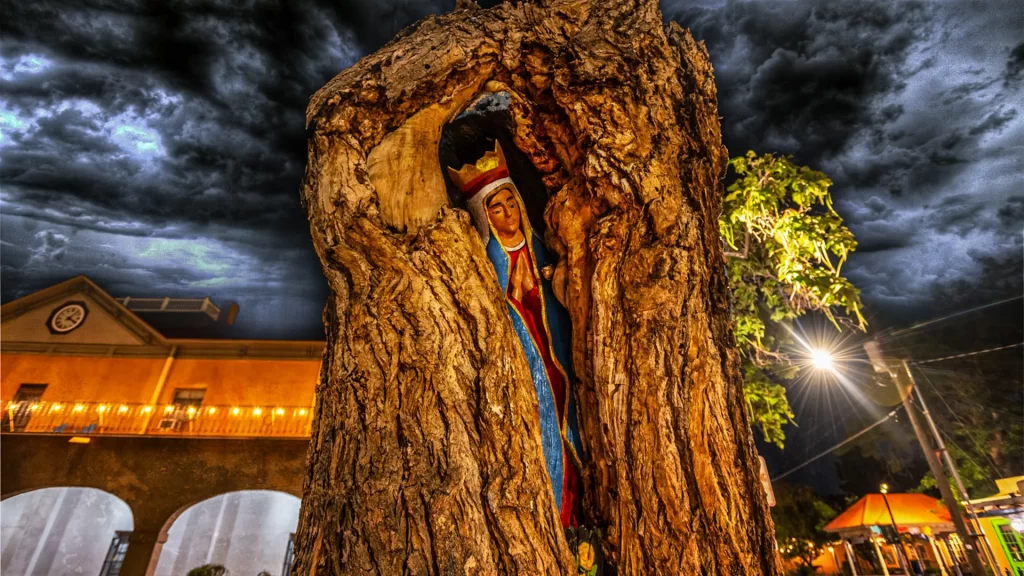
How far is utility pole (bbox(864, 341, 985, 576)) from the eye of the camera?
617 centimetres

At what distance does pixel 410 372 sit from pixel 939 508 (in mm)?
15026

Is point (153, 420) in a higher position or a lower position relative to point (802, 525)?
higher

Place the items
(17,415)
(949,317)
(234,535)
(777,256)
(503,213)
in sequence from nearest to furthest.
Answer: (503,213)
(777,256)
(17,415)
(949,317)
(234,535)

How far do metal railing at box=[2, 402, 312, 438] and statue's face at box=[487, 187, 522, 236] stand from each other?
8.10 meters

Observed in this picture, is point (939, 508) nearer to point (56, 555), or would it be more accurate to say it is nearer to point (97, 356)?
point (97, 356)

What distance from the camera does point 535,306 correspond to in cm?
244

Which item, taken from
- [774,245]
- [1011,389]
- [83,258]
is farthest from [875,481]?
[83,258]

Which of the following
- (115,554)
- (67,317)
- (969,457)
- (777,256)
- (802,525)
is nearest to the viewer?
(777,256)

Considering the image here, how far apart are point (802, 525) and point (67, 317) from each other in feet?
78.6

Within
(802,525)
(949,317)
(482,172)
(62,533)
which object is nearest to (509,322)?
(482,172)

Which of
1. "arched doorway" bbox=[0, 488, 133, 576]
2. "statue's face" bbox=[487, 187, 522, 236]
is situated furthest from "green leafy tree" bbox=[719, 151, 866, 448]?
"arched doorway" bbox=[0, 488, 133, 576]

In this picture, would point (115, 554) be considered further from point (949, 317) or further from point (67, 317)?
point (949, 317)

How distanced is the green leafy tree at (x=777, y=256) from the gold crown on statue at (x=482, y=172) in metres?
2.86

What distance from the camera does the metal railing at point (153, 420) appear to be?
911 centimetres
